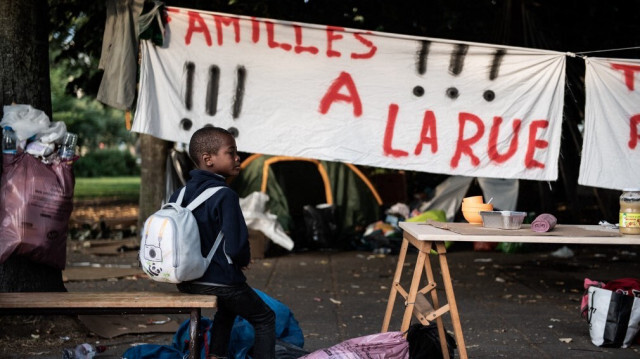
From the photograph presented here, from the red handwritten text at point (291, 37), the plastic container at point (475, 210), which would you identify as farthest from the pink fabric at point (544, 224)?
the red handwritten text at point (291, 37)

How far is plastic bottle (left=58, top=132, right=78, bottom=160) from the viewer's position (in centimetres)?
487

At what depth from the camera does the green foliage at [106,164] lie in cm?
3834

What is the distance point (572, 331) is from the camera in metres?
5.65

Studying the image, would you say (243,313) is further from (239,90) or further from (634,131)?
(634,131)

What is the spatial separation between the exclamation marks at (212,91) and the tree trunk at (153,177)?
4789 mm

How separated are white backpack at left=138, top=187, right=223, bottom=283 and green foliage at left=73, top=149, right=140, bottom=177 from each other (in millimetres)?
36181

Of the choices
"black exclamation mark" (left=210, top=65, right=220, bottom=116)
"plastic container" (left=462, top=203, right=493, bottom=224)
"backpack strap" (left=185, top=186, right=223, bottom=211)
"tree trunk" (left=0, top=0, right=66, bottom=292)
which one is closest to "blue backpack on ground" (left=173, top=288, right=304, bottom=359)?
"backpack strap" (left=185, top=186, right=223, bottom=211)

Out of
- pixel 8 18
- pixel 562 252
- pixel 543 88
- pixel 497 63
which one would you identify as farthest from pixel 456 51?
pixel 562 252

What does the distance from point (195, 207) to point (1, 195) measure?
5.75ft

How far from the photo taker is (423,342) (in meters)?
4.23

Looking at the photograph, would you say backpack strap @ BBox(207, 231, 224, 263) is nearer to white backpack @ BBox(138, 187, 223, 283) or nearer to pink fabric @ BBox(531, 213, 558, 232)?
white backpack @ BBox(138, 187, 223, 283)

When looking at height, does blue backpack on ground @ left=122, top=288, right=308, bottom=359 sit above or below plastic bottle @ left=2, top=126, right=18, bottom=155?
below

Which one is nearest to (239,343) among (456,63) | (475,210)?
(475,210)

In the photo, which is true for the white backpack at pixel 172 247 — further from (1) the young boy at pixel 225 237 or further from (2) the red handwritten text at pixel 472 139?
(2) the red handwritten text at pixel 472 139
